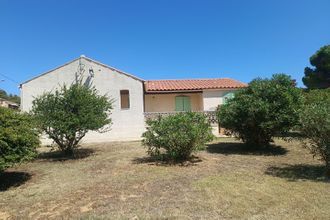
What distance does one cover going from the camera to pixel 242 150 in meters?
14.4

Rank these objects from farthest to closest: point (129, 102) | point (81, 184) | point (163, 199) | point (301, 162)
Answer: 1. point (129, 102)
2. point (301, 162)
3. point (81, 184)
4. point (163, 199)

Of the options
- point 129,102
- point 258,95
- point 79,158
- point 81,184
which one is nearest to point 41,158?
point 79,158

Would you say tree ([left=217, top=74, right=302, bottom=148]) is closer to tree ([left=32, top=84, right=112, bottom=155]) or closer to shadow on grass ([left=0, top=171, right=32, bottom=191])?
tree ([left=32, top=84, right=112, bottom=155])

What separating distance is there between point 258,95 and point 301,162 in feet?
11.4

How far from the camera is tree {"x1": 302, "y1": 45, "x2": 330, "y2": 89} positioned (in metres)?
32.8

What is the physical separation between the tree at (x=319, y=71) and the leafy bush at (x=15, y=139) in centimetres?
3052

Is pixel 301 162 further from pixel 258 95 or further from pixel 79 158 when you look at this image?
pixel 79 158

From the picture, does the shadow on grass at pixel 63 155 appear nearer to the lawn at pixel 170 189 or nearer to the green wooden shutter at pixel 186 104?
the lawn at pixel 170 189

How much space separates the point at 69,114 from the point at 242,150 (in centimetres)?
766

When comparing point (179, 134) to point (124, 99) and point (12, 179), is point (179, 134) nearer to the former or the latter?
point (12, 179)

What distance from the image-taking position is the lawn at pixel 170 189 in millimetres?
6559

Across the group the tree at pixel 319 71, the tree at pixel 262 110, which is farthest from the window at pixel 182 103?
the tree at pixel 319 71

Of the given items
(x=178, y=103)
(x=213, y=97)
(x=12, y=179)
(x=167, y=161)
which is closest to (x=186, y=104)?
(x=178, y=103)

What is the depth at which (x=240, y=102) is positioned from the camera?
14031 millimetres
